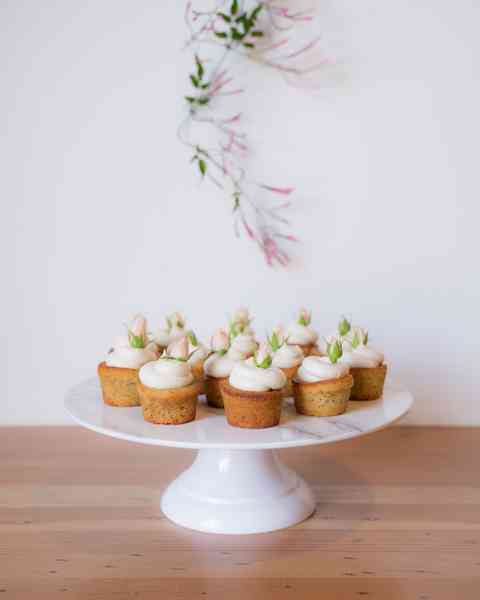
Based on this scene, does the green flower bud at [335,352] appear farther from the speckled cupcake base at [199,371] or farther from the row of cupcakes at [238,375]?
the speckled cupcake base at [199,371]

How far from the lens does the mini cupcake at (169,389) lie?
1442 millimetres

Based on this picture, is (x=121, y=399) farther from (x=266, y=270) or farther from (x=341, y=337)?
(x=266, y=270)

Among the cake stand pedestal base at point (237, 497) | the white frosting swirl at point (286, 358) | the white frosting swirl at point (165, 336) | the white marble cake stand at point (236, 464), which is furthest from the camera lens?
the white frosting swirl at point (165, 336)

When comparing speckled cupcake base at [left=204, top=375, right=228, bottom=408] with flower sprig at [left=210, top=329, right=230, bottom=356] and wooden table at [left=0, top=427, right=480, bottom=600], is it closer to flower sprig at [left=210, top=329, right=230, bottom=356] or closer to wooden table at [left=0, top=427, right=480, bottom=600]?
flower sprig at [left=210, top=329, right=230, bottom=356]

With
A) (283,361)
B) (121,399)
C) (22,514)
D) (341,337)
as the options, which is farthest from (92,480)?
(341,337)

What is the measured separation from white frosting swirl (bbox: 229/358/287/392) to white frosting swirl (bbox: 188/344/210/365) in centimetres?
15

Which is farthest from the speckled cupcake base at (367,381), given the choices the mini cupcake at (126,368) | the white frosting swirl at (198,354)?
the mini cupcake at (126,368)

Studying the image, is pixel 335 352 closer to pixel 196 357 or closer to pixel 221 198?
pixel 196 357

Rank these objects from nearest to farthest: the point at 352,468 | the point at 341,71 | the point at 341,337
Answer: the point at 341,337
the point at 352,468
the point at 341,71

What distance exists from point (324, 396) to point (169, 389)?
33 centimetres

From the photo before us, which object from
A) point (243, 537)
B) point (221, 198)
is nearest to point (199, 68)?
point (221, 198)

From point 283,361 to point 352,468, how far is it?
45cm

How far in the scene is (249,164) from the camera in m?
2.13

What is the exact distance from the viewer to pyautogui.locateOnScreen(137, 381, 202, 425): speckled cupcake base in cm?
144
